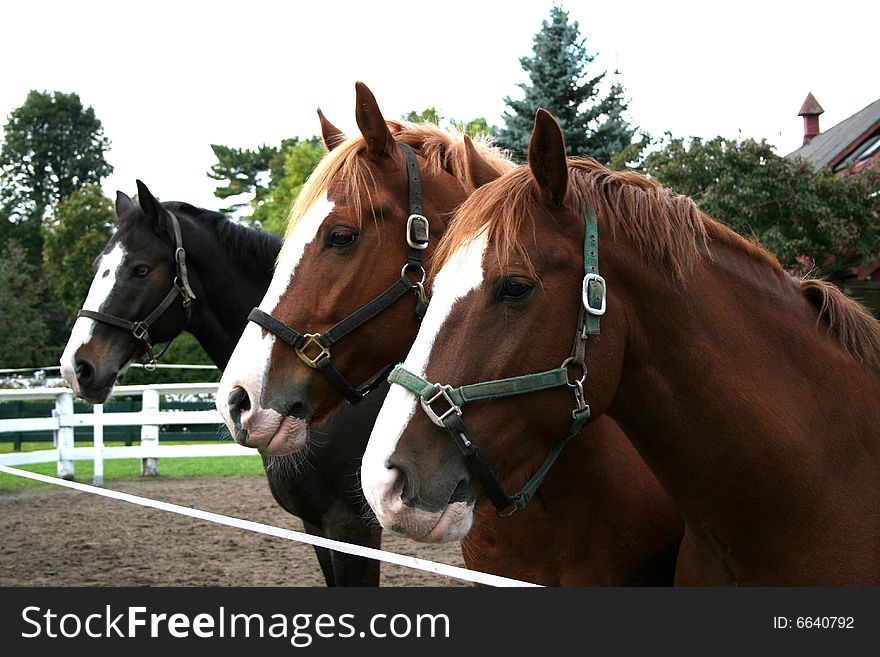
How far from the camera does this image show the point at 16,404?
16.9 metres

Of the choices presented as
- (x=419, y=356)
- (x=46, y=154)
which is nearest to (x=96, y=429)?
(x=419, y=356)

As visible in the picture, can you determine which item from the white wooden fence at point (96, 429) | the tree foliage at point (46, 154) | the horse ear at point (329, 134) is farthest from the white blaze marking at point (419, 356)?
the tree foliage at point (46, 154)

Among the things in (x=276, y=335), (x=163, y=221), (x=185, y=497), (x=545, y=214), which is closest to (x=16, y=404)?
(x=185, y=497)

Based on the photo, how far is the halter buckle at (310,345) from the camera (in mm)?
2717

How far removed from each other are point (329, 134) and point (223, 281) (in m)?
1.45

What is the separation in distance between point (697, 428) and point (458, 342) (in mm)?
717

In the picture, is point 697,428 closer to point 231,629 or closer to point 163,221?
point 231,629

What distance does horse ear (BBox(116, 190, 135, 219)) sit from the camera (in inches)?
196

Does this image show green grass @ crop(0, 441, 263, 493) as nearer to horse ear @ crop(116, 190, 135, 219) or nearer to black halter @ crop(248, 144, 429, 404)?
horse ear @ crop(116, 190, 135, 219)

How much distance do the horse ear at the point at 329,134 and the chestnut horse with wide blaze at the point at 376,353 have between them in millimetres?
608

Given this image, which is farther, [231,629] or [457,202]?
[457,202]

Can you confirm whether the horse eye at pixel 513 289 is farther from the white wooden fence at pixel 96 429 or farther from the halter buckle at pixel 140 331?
the white wooden fence at pixel 96 429

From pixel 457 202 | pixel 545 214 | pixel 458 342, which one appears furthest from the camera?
pixel 457 202

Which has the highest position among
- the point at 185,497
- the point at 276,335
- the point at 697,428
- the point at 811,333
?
the point at 276,335
